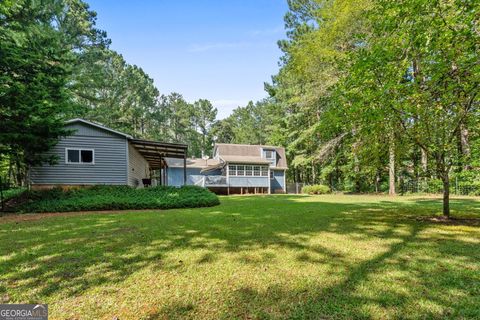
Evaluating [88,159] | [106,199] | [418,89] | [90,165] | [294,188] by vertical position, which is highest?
[418,89]

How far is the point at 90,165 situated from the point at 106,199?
140 inches

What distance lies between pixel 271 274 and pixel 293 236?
196cm

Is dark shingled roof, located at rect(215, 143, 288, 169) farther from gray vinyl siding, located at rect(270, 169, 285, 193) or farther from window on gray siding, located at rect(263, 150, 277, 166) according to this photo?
gray vinyl siding, located at rect(270, 169, 285, 193)

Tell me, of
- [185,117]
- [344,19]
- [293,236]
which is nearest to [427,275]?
[293,236]

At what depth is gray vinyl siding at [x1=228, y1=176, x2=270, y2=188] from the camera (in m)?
23.0

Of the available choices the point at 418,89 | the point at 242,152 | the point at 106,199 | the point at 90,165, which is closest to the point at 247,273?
the point at 418,89

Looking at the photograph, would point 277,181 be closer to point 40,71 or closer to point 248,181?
point 248,181

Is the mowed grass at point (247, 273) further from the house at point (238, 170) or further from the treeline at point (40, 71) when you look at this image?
the house at point (238, 170)

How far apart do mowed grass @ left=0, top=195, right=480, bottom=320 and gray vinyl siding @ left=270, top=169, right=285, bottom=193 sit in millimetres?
21694

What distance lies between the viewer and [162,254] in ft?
12.1

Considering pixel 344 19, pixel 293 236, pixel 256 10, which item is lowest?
pixel 293 236

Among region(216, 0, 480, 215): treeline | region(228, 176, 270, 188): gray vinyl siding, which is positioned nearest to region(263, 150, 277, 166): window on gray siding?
region(228, 176, 270, 188): gray vinyl siding

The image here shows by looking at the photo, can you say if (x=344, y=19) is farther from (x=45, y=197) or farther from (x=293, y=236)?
(x=45, y=197)

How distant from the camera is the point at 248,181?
2352 cm
